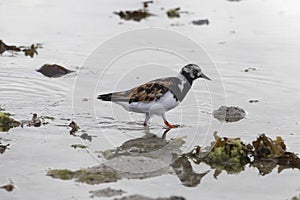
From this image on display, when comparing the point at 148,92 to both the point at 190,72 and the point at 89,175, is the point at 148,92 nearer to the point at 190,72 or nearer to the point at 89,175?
the point at 190,72

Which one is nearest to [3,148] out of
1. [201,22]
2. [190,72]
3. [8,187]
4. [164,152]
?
[8,187]

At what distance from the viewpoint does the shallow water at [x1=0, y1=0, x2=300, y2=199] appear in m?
5.78

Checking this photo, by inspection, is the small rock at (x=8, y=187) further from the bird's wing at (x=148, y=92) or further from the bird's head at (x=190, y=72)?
the bird's head at (x=190, y=72)

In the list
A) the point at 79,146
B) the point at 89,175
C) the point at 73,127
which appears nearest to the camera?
the point at 89,175

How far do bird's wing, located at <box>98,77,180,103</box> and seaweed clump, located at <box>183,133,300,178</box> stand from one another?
111 centimetres

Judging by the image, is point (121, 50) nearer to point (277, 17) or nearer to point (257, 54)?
point (257, 54)

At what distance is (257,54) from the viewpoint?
1147 centimetres

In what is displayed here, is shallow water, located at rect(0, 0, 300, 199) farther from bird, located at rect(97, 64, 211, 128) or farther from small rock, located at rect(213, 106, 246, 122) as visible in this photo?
bird, located at rect(97, 64, 211, 128)

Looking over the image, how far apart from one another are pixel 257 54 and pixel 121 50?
2.66m

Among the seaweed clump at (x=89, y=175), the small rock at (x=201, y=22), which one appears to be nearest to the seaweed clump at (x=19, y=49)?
the small rock at (x=201, y=22)

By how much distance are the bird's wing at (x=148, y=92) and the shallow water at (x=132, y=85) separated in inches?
15.9

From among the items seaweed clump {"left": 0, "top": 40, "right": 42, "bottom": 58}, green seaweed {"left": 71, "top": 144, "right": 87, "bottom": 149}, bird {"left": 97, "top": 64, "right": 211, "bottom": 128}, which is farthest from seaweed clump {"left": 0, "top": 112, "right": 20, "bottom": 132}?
seaweed clump {"left": 0, "top": 40, "right": 42, "bottom": 58}

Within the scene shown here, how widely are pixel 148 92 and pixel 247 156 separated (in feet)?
5.28

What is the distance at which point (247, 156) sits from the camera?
21.2 ft
